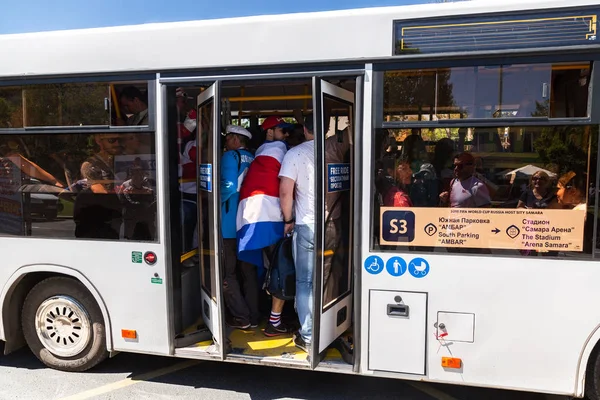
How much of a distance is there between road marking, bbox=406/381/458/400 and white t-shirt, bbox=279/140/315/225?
5.78 ft

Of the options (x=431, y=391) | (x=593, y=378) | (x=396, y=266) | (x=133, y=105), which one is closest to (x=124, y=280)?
(x=133, y=105)

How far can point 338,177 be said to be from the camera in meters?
3.71

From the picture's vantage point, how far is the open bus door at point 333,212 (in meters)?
3.45

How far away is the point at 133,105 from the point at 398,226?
232 centimetres

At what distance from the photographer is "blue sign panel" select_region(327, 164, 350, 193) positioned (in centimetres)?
361

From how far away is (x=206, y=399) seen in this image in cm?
391

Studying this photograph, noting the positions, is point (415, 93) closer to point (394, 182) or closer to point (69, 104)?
point (394, 182)

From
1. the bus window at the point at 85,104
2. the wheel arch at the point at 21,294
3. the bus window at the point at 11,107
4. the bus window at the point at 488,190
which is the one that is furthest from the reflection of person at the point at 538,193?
the bus window at the point at 11,107

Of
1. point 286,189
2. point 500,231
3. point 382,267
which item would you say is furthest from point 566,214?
point 286,189

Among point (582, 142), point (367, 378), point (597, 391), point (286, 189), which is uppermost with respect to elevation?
point (582, 142)

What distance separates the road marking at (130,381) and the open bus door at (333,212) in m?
1.60

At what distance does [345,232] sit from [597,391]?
6.89 feet

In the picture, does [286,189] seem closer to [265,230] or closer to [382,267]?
[265,230]

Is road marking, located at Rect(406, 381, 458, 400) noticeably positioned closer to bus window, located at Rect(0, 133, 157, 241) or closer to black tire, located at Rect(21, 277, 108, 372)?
bus window, located at Rect(0, 133, 157, 241)
